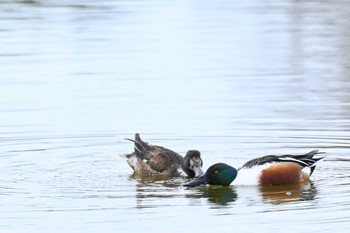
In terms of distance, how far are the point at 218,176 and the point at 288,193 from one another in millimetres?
719

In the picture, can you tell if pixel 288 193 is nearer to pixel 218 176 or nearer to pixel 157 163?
pixel 218 176

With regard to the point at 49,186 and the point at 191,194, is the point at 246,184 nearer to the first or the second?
the point at 191,194

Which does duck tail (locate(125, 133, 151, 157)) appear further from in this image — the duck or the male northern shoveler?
the male northern shoveler

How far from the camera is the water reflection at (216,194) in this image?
12362 millimetres

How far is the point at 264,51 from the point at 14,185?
9.24 m

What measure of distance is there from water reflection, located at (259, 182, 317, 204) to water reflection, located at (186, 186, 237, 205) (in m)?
0.29

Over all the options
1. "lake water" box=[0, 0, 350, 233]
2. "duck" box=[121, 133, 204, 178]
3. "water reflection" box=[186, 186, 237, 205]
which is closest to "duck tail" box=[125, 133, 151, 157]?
"duck" box=[121, 133, 204, 178]

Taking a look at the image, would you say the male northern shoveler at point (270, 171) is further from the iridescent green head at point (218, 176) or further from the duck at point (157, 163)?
the duck at point (157, 163)

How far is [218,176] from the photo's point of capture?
12.9 meters

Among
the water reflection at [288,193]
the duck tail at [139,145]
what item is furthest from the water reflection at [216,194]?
the duck tail at [139,145]

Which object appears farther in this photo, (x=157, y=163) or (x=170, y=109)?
(x=170, y=109)

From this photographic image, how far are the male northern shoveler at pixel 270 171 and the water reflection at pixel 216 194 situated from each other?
2.8 inches

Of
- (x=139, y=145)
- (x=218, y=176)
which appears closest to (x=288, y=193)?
(x=218, y=176)

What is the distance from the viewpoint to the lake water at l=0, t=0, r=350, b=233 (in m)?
11.7
